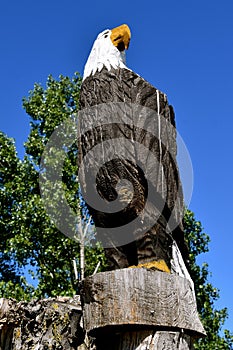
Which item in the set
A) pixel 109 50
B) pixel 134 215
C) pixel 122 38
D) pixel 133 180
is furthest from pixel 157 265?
pixel 122 38

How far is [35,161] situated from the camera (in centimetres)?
1206

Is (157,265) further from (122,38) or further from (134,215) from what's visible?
(122,38)

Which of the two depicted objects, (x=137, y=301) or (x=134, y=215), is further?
(x=134, y=215)

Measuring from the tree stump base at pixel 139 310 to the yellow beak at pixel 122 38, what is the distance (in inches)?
54.5

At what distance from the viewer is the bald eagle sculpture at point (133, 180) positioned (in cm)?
194

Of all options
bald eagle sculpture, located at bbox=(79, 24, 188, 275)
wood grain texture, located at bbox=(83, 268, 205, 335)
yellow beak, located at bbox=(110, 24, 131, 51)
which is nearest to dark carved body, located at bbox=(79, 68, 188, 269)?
bald eagle sculpture, located at bbox=(79, 24, 188, 275)

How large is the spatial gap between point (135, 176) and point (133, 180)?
2 cm

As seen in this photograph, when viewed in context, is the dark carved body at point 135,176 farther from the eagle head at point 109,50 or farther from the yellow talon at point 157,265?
the eagle head at point 109,50

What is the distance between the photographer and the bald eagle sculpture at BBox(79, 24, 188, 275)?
1.94 metres

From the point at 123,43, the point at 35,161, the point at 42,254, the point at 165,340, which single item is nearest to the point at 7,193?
the point at 35,161

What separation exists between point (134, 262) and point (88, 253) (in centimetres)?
886

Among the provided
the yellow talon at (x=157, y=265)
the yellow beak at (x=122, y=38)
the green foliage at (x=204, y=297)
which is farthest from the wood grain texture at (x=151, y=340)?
the green foliage at (x=204, y=297)

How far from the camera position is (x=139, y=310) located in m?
1.69

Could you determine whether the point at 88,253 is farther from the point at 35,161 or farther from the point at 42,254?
the point at 35,161
